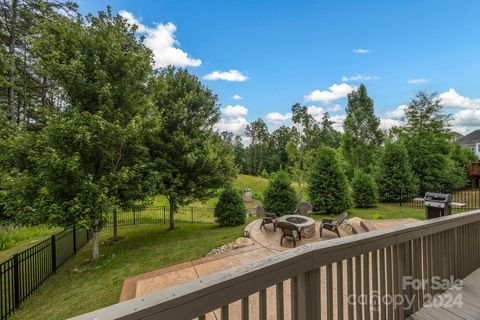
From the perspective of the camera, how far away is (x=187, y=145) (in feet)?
29.1

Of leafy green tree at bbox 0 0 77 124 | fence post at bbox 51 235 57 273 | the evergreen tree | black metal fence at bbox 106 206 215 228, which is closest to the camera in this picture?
fence post at bbox 51 235 57 273

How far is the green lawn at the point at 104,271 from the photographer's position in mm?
4457

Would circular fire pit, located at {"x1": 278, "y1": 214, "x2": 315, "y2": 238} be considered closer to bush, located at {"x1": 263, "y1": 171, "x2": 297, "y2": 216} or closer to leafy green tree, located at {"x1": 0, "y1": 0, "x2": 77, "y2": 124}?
bush, located at {"x1": 263, "y1": 171, "x2": 297, "y2": 216}

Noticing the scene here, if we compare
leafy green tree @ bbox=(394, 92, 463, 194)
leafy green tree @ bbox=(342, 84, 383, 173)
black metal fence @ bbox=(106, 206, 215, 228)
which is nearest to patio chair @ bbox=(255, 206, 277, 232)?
black metal fence @ bbox=(106, 206, 215, 228)

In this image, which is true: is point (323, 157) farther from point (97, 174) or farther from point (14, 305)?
point (14, 305)

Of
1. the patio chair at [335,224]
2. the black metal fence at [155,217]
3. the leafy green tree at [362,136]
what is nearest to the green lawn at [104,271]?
the patio chair at [335,224]

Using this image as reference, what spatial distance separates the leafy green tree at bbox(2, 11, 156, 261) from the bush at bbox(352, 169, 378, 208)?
11075 mm

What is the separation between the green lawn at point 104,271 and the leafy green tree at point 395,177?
11552mm

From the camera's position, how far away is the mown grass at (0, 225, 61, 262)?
8555mm

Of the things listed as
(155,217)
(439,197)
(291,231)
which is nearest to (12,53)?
(155,217)

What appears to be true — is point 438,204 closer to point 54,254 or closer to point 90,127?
point 90,127

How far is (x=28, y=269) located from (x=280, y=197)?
8.36 meters

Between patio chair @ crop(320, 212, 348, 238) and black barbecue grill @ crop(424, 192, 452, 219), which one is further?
patio chair @ crop(320, 212, 348, 238)

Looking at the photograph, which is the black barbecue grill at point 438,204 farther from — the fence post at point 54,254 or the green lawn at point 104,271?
the fence post at point 54,254
